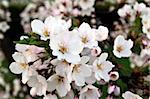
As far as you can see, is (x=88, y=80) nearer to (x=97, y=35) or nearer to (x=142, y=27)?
(x=97, y=35)

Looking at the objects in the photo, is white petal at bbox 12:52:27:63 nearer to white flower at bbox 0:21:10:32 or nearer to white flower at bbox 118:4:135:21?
white flower at bbox 118:4:135:21

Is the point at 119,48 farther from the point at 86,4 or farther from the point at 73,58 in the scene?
the point at 86,4

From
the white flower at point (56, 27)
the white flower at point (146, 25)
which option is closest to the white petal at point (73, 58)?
the white flower at point (56, 27)

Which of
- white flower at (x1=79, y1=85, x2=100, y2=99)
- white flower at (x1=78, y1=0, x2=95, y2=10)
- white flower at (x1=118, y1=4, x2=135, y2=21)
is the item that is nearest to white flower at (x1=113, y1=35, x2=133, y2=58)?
white flower at (x1=79, y1=85, x2=100, y2=99)

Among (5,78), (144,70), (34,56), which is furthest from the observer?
(5,78)

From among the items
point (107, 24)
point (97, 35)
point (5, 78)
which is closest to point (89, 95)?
point (97, 35)

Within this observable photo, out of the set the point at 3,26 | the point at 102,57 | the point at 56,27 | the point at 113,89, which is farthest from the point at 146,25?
the point at 3,26

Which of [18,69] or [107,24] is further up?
[107,24]

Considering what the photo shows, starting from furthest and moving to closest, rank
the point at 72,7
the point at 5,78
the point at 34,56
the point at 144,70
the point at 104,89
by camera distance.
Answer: the point at 5,78 → the point at 72,7 → the point at 144,70 → the point at 104,89 → the point at 34,56
